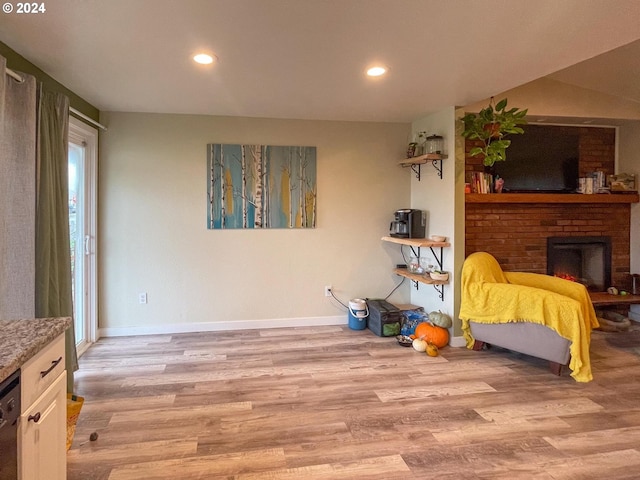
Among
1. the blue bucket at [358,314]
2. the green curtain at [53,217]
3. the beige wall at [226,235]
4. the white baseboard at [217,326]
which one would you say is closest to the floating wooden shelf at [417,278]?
the beige wall at [226,235]

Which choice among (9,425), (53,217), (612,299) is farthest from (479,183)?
(9,425)

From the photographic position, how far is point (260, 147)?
4.18m

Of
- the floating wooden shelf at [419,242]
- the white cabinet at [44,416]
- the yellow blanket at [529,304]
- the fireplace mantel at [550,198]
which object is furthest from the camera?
the fireplace mantel at [550,198]

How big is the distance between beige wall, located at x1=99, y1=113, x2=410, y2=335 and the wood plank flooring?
59 centimetres

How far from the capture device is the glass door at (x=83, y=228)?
3.55 metres

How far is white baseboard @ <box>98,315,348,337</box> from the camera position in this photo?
4.00 meters

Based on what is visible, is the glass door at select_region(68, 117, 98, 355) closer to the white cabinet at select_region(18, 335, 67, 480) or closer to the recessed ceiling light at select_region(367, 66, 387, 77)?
the white cabinet at select_region(18, 335, 67, 480)

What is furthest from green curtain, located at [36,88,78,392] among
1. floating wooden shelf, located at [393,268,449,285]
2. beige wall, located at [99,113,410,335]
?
floating wooden shelf, located at [393,268,449,285]

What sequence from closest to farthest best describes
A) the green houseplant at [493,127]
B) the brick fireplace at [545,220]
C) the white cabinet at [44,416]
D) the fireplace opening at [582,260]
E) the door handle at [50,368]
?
1. the white cabinet at [44,416]
2. the door handle at [50,368]
3. the green houseplant at [493,127]
4. the brick fireplace at [545,220]
5. the fireplace opening at [582,260]

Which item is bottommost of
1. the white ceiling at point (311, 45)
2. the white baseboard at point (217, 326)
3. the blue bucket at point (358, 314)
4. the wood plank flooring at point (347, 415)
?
the wood plank flooring at point (347, 415)

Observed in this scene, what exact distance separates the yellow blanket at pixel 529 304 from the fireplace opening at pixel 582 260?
113 cm

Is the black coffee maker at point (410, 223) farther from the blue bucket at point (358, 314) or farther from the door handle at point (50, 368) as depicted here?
the door handle at point (50, 368)

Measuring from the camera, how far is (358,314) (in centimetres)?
420

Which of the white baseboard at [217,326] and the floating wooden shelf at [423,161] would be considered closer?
the floating wooden shelf at [423,161]
